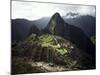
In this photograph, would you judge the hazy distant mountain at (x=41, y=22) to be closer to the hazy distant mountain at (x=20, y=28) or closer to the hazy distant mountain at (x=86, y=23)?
the hazy distant mountain at (x=20, y=28)

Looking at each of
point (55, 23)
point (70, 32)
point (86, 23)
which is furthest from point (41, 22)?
point (86, 23)

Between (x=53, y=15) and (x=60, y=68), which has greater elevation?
(x=53, y=15)

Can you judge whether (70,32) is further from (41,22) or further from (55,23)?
(41,22)

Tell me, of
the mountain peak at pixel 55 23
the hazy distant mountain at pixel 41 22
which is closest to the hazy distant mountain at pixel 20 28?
the hazy distant mountain at pixel 41 22

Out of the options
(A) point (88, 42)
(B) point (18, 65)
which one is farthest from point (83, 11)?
(B) point (18, 65)

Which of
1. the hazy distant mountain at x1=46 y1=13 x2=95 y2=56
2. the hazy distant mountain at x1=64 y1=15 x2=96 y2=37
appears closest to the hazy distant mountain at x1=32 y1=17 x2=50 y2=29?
the hazy distant mountain at x1=46 y1=13 x2=95 y2=56

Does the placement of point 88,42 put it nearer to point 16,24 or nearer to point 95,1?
point 95,1
